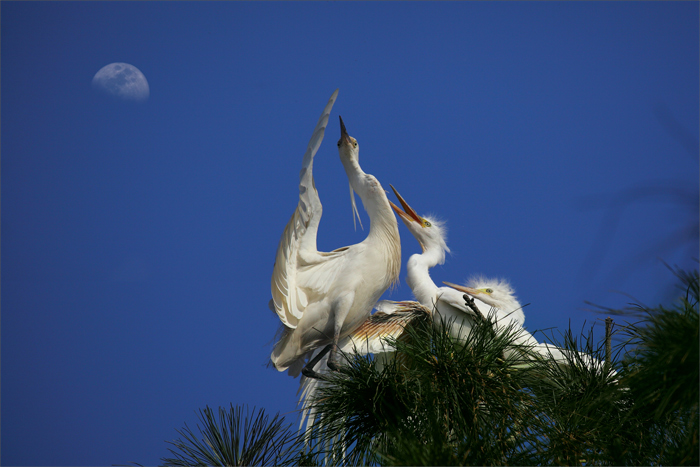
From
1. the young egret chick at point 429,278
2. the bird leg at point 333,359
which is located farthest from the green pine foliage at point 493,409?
the young egret chick at point 429,278

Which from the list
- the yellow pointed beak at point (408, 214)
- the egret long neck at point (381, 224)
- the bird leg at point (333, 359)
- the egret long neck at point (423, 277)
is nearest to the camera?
the bird leg at point (333, 359)

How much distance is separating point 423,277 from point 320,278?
0.85 m

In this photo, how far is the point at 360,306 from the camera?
2.15 m

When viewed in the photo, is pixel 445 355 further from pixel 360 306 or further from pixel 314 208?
pixel 314 208

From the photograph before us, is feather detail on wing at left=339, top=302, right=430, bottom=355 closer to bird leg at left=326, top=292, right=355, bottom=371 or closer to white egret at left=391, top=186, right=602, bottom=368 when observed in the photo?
white egret at left=391, top=186, right=602, bottom=368

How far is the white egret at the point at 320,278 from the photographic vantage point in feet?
6.93

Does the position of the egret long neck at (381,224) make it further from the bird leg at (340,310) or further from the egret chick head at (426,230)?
the egret chick head at (426,230)

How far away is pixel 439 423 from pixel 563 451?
0.33m

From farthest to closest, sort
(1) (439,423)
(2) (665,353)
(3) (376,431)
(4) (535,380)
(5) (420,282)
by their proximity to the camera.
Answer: (5) (420,282), (4) (535,380), (3) (376,431), (1) (439,423), (2) (665,353)

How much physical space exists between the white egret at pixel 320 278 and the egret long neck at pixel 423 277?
1.87 ft

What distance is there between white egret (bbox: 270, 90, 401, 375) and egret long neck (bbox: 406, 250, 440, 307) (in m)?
0.57

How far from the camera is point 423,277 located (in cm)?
287

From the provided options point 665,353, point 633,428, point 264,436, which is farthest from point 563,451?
point 264,436

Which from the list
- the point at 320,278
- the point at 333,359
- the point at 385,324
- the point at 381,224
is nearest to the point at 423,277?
the point at 385,324
